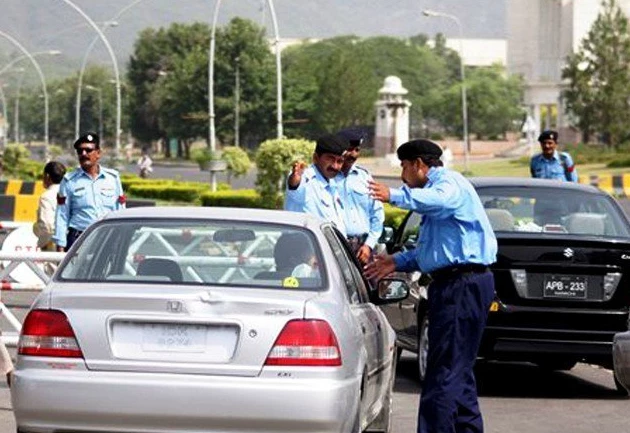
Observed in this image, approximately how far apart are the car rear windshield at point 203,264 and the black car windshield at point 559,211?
456 cm

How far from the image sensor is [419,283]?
555 inches

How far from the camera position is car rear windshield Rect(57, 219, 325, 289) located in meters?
9.20

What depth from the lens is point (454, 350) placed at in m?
10.2

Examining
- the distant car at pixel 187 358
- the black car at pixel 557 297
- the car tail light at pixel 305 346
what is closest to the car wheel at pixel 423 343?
the black car at pixel 557 297

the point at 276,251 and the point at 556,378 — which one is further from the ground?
the point at 276,251

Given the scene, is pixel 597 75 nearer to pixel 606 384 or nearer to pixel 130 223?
pixel 606 384

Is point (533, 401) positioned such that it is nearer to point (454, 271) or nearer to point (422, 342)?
point (422, 342)

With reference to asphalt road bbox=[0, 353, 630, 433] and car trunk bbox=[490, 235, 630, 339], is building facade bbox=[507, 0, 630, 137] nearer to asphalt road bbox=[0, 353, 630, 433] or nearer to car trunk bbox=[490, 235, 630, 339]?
asphalt road bbox=[0, 353, 630, 433]

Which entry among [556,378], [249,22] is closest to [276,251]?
[556,378]

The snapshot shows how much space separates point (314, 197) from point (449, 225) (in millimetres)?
3207

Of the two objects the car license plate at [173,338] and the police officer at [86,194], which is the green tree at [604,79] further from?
the car license plate at [173,338]

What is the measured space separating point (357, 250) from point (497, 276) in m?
1.07

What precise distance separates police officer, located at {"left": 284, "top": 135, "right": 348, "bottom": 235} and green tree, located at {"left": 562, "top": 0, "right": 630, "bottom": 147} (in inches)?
3001

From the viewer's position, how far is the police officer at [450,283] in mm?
10164
